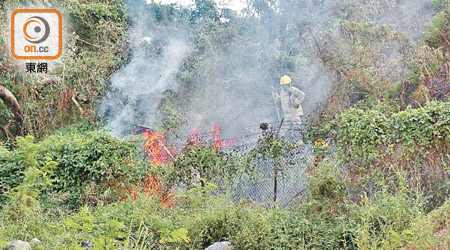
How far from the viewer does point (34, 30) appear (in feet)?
32.1

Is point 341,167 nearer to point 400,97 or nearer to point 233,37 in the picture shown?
point 400,97

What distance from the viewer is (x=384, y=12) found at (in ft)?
43.4

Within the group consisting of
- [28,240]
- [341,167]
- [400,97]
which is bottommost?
[28,240]

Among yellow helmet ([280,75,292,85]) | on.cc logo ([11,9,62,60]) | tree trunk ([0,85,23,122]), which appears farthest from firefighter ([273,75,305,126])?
tree trunk ([0,85,23,122])

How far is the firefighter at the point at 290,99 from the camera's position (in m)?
12.0

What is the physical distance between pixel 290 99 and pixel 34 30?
648cm

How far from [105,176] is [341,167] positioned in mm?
3447

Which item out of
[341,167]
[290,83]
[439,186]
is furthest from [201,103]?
[439,186]

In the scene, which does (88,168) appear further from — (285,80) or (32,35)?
(285,80)

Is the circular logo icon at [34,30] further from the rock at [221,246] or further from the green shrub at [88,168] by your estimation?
the rock at [221,246]

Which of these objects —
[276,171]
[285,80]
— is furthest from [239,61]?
[276,171]

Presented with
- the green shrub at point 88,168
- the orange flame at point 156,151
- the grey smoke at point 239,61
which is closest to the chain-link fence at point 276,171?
the orange flame at point 156,151

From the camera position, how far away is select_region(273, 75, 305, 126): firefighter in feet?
39.5

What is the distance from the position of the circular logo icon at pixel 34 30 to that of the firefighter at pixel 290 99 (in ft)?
20.0
